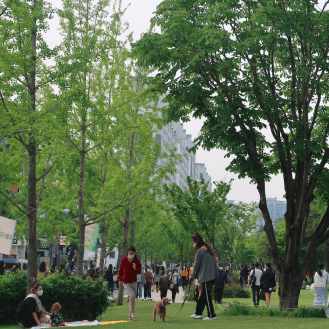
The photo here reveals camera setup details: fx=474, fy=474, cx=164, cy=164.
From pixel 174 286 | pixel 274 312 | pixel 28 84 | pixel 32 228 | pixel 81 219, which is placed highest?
pixel 28 84

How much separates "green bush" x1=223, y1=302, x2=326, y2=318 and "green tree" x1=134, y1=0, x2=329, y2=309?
649 millimetres

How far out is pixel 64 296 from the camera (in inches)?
490

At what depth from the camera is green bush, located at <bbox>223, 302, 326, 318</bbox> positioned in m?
11.6

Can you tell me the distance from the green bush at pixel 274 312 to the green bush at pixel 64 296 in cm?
344

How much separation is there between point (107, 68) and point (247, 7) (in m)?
7.59

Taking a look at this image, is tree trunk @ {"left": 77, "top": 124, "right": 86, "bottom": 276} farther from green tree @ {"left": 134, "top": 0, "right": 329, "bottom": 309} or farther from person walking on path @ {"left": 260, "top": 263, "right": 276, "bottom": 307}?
person walking on path @ {"left": 260, "top": 263, "right": 276, "bottom": 307}

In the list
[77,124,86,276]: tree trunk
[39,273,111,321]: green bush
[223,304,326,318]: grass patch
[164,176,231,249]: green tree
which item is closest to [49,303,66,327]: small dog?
[39,273,111,321]: green bush

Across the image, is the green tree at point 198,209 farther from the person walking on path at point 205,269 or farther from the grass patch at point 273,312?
the person walking on path at point 205,269

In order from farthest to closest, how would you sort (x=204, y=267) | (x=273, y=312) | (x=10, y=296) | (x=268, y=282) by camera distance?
(x=268, y=282) → (x=10, y=296) → (x=273, y=312) → (x=204, y=267)

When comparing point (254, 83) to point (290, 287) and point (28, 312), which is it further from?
point (28, 312)

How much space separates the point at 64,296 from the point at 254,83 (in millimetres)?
7497

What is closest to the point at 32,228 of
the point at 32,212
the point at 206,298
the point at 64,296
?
the point at 32,212

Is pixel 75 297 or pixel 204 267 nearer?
pixel 204 267

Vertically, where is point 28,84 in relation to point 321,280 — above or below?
above
